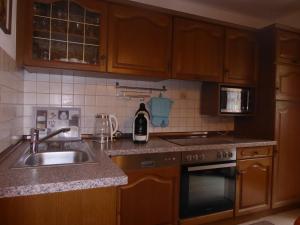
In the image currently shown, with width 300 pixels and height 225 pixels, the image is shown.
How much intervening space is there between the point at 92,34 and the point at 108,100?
0.64 meters

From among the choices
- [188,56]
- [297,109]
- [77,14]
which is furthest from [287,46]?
[77,14]

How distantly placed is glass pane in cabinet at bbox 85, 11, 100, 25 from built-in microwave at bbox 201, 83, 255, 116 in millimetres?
1333

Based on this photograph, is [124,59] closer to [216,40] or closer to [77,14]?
[77,14]

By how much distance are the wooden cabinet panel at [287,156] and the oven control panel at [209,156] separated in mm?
622

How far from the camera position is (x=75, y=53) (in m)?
1.74

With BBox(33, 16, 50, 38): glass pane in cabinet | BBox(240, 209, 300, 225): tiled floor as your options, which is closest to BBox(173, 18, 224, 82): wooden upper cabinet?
BBox(33, 16, 50, 38): glass pane in cabinet

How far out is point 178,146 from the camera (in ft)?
5.96

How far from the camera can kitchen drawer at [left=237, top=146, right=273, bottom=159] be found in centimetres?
208

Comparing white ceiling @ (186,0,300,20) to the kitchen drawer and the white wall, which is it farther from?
the white wall

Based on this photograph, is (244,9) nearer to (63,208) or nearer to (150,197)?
(150,197)

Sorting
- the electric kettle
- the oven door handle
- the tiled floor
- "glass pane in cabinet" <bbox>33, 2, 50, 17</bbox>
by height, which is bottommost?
the tiled floor

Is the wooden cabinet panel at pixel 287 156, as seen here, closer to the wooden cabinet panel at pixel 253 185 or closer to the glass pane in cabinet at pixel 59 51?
the wooden cabinet panel at pixel 253 185

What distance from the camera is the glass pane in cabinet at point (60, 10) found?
1662 millimetres

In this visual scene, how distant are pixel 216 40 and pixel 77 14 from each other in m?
1.35
